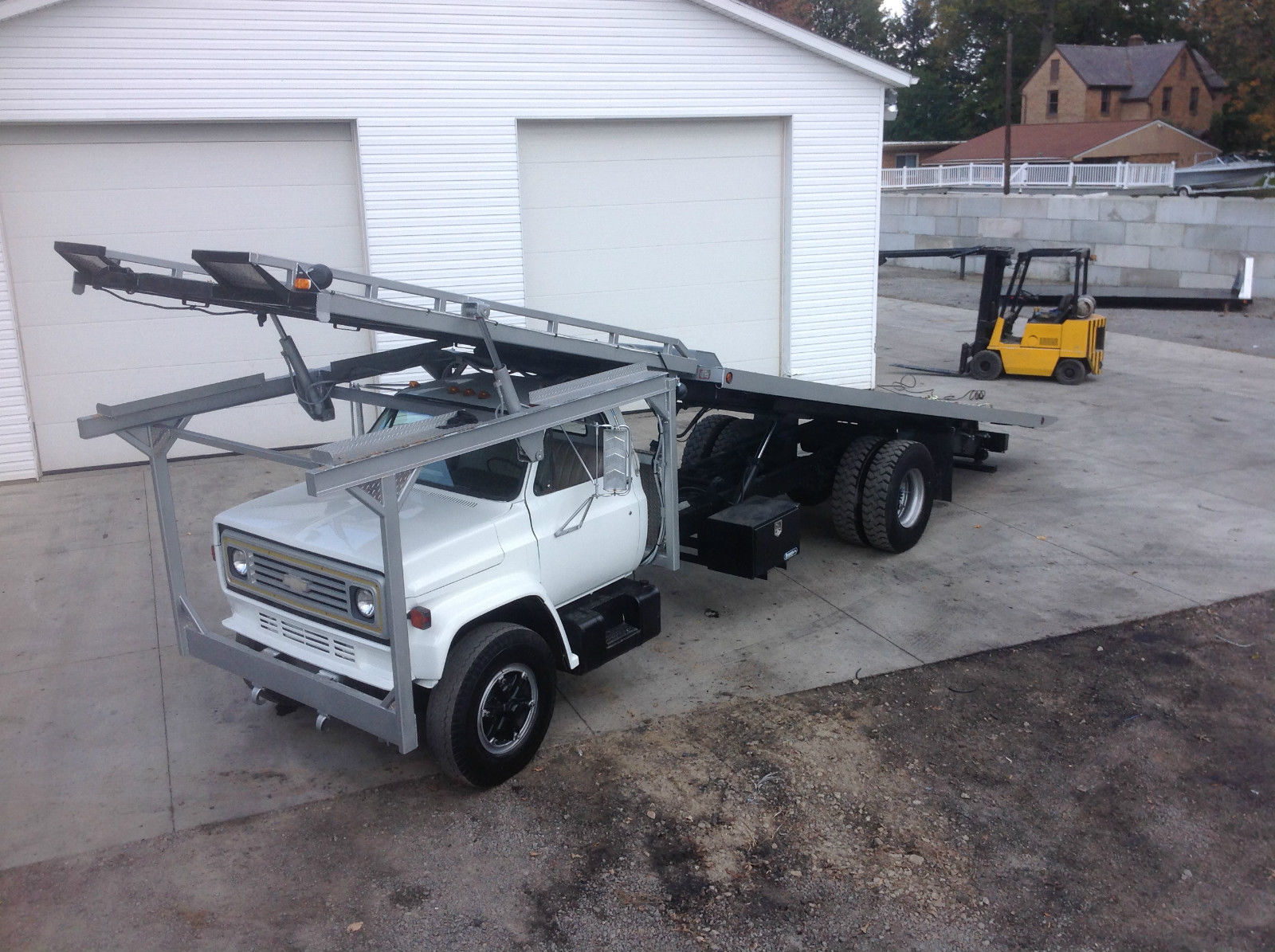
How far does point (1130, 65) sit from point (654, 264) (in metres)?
61.6

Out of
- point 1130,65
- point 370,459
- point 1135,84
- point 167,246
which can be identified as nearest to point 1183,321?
point 167,246

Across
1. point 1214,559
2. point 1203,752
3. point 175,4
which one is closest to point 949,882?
point 1203,752

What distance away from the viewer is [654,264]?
43.4 ft

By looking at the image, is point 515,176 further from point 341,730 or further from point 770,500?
point 341,730

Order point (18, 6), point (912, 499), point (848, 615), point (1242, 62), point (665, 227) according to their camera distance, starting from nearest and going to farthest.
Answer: point (848, 615) → point (912, 499) → point (18, 6) → point (665, 227) → point (1242, 62)

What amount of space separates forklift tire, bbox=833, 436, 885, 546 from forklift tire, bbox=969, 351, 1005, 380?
7.59 meters

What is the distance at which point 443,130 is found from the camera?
1179cm

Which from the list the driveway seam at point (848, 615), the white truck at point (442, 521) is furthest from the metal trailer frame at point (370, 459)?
the driveway seam at point (848, 615)

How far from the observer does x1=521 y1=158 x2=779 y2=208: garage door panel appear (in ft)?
41.2

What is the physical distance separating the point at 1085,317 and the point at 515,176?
840 cm

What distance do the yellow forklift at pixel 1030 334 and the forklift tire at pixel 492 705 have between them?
35.1ft

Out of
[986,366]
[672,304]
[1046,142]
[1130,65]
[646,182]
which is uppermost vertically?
[1130,65]

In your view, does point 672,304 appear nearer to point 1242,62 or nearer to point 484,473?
point 484,473

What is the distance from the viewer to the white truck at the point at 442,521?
4.97 meters
